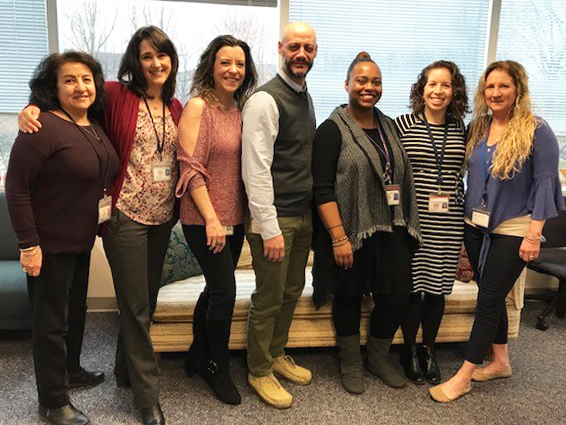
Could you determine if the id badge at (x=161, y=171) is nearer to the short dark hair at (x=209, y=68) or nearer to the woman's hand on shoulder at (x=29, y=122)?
the short dark hair at (x=209, y=68)

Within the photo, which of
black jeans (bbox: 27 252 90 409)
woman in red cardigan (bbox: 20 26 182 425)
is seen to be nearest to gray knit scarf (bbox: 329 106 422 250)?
woman in red cardigan (bbox: 20 26 182 425)

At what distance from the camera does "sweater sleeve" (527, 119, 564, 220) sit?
2020 millimetres

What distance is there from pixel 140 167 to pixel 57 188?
0.98ft

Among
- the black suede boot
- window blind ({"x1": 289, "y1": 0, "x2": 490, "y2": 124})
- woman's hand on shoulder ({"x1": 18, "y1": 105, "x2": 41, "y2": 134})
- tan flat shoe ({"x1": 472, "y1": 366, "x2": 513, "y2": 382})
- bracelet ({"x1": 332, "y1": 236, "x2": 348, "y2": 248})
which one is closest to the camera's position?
woman's hand on shoulder ({"x1": 18, "y1": 105, "x2": 41, "y2": 134})

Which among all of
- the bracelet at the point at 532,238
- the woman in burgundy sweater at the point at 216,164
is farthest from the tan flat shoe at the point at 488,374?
the woman in burgundy sweater at the point at 216,164

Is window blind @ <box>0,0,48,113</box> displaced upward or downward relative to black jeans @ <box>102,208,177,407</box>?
upward

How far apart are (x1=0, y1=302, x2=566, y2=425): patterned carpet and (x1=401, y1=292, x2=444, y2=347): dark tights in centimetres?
25

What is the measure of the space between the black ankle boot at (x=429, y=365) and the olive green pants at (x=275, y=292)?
73 cm

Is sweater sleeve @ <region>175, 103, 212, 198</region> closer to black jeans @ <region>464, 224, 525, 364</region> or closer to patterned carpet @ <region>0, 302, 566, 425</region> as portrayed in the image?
patterned carpet @ <region>0, 302, 566, 425</region>

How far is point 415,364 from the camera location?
247cm

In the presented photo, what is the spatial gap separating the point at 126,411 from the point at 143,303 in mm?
549

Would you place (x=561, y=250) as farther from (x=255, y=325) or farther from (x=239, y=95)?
(x=239, y=95)

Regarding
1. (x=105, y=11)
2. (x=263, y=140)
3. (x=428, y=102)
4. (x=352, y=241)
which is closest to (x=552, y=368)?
(x=352, y=241)

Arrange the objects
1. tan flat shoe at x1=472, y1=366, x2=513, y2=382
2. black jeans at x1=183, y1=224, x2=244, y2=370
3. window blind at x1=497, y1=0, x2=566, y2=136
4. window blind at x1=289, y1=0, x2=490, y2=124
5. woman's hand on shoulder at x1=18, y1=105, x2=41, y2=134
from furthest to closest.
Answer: window blind at x1=497, y1=0, x2=566, y2=136 → window blind at x1=289, y1=0, x2=490, y2=124 → tan flat shoe at x1=472, y1=366, x2=513, y2=382 → black jeans at x1=183, y1=224, x2=244, y2=370 → woman's hand on shoulder at x1=18, y1=105, x2=41, y2=134
